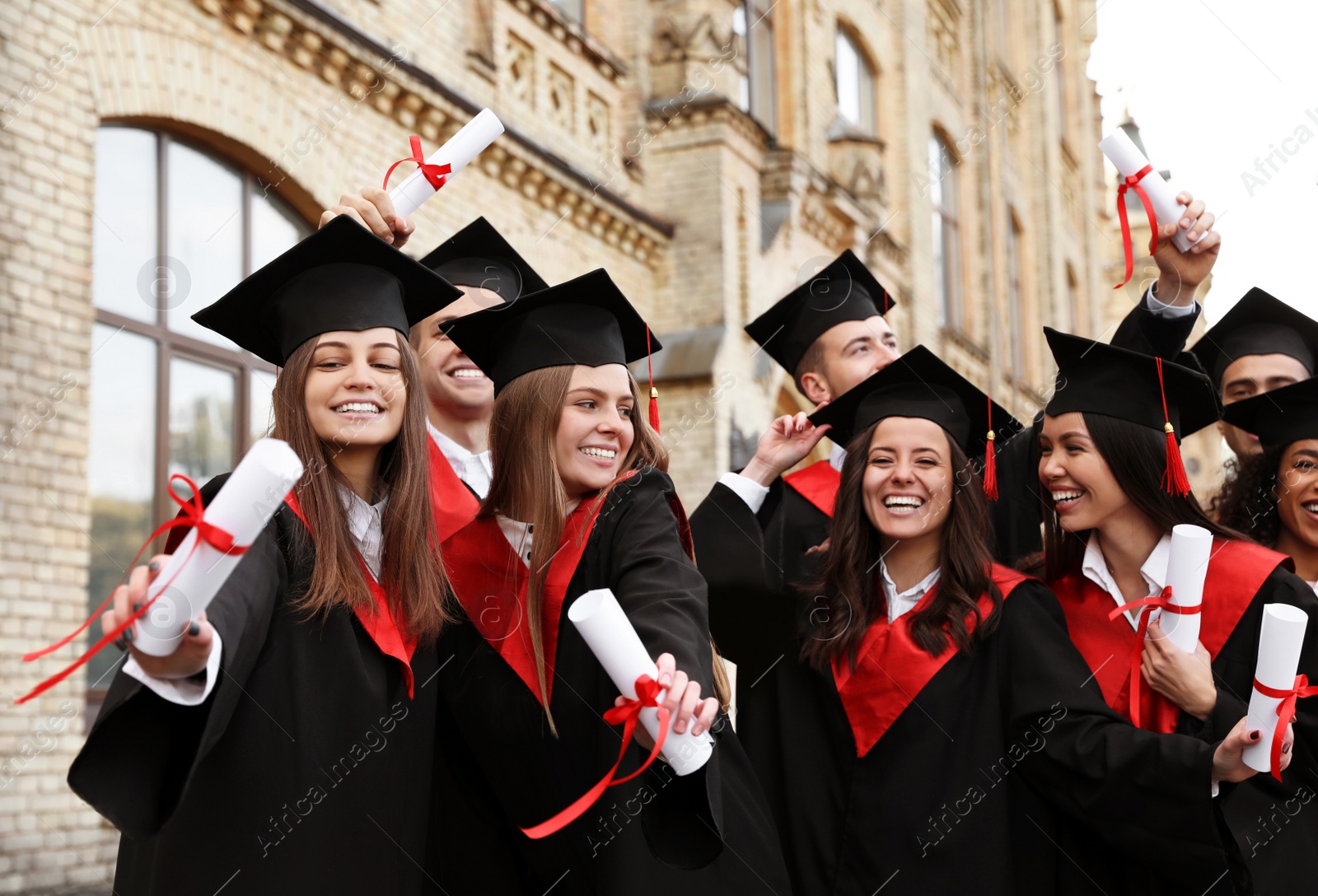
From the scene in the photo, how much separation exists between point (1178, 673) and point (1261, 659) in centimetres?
38

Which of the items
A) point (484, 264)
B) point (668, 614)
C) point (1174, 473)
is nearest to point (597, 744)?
point (668, 614)

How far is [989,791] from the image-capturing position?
10.1ft

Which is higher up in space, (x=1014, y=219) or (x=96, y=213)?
(x=1014, y=219)

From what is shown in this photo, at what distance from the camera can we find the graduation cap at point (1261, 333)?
452 cm

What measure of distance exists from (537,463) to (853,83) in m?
13.2

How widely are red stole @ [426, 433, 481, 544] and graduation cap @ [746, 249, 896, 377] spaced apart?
170 centimetres

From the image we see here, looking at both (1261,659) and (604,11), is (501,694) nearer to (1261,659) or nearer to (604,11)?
(1261,659)

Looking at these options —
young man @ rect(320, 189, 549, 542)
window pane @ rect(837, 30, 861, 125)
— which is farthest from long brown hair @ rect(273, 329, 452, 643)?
window pane @ rect(837, 30, 861, 125)

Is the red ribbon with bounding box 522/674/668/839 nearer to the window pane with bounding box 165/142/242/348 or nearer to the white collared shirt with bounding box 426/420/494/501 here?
the white collared shirt with bounding box 426/420/494/501

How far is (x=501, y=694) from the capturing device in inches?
108

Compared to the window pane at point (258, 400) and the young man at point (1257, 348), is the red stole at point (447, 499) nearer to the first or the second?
the young man at point (1257, 348)

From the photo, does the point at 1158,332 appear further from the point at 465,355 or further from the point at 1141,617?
the point at 465,355

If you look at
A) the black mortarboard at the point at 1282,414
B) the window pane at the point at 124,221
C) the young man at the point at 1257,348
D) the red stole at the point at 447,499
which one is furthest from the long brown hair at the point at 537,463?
the window pane at the point at 124,221

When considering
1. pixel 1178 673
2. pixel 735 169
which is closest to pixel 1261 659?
pixel 1178 673
